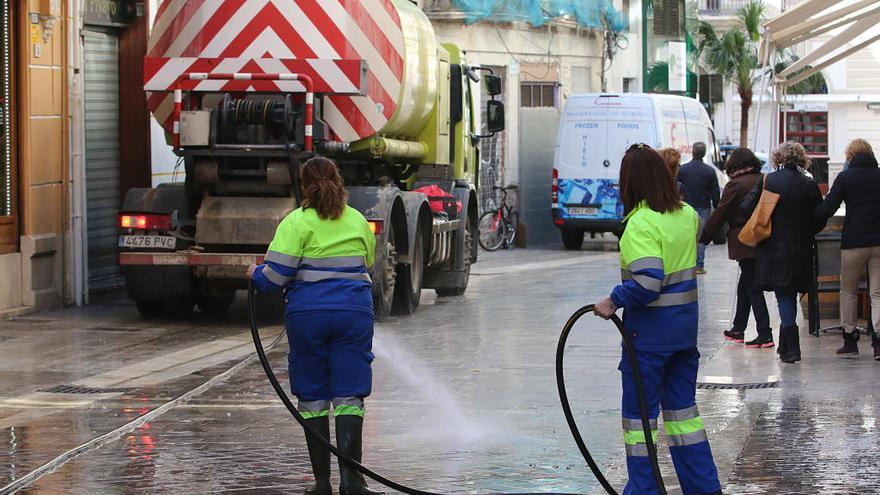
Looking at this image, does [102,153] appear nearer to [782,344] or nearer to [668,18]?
[782,344]

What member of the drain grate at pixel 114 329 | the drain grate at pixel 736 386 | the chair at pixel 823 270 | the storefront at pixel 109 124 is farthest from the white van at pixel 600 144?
the drain grate at pixel 736 386

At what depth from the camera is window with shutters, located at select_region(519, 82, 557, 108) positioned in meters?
29.5

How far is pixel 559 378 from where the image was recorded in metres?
6.96

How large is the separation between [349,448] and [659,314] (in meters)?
1.59

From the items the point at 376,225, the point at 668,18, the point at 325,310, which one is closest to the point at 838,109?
the point at 668,18

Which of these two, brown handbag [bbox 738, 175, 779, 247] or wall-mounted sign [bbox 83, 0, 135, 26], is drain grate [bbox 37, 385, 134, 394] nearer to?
brown handbag [bbox 738, 175, 779, 247]

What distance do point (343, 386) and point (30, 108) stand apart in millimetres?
9057

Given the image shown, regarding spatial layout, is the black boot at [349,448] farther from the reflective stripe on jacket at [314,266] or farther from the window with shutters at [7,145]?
the window with shutters at [7,145]

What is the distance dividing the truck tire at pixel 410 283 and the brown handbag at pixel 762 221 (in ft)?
14.9

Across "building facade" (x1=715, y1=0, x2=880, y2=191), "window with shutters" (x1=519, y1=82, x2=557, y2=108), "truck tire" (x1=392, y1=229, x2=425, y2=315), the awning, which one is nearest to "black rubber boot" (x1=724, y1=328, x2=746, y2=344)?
"truck tire" (x1=392, y1=229, x2=425, y2=315)

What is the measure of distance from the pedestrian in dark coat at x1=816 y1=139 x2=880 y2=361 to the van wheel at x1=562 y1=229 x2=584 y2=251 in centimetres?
1452

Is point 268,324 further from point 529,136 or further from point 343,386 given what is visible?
point 529,136

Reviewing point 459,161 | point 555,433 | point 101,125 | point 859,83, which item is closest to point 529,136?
point 459,161

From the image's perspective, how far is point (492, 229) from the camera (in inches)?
1051
